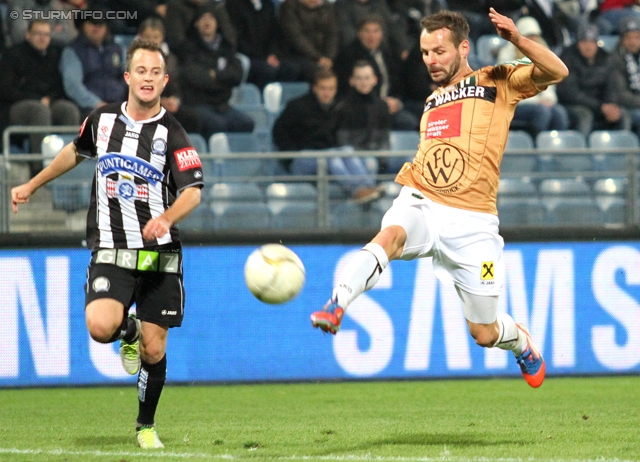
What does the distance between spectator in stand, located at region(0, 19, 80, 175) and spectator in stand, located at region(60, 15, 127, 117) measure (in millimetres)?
136

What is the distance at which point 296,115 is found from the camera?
1093cm

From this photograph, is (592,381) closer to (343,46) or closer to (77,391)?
(77,391)

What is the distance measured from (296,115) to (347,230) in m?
2.16

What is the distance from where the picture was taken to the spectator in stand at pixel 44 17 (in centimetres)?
1158

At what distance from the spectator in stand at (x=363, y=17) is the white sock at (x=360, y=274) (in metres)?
7.77

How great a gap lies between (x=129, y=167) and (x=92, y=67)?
5.93 meters

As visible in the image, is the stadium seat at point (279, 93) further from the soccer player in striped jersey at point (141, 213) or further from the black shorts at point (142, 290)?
the black shorts at point (142, 290)

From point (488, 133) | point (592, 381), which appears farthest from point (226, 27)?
point (488, 133)

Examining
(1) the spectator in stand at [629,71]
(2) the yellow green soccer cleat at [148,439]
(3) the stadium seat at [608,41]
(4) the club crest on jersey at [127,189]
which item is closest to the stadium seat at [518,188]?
(1) the spectator in stand at [629,71]

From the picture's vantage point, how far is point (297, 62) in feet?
41.1

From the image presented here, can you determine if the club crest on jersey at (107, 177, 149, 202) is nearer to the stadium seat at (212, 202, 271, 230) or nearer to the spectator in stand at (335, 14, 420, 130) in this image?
the stadium seat at (212, 202, 271, 230)

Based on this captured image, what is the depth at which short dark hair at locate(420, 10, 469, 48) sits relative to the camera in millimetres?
5680

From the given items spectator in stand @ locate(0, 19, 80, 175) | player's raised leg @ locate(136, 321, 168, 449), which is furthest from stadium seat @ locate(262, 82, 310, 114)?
player's raised leg @ locate(136, 321, 168, 449)

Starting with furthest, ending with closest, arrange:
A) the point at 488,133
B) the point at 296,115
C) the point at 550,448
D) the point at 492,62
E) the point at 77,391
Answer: the point at 492,62
the point at 296,115
the point at 77,391
the point at 488,133
the point at 550,448
